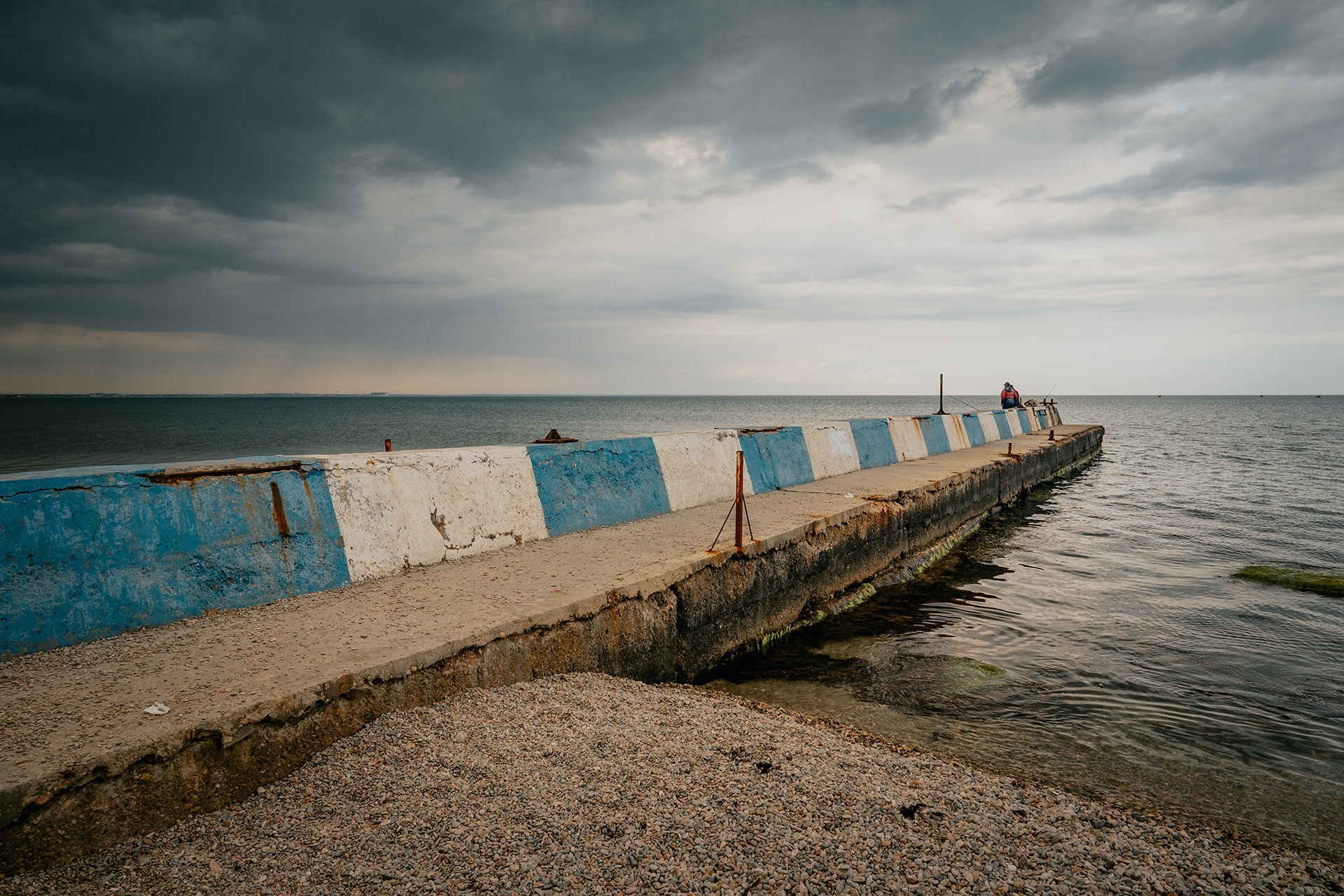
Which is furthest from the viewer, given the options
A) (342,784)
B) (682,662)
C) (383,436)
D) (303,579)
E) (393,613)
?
(383,436)

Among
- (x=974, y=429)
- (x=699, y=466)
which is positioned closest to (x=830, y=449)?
(x=699, y=466)

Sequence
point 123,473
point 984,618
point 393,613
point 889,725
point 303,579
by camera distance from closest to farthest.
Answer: point 123,473 → point 393,613 → point 303,579 → point 889,725 → point 984,618

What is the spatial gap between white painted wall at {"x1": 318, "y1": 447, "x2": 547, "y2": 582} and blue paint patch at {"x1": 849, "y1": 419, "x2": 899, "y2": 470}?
606 cm

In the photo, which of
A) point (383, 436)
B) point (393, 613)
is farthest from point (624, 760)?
point (383, 436)

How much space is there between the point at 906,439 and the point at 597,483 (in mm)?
7534

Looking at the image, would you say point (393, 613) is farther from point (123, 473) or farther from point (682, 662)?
point (682, 662)

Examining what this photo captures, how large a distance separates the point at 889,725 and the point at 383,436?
122 feet

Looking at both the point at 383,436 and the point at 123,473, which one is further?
the point at 383,436

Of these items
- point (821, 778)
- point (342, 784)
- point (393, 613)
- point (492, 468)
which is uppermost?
point (492, 468)

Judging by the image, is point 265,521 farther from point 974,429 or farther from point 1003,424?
point 1003,424

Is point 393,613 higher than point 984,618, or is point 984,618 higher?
point 393,613

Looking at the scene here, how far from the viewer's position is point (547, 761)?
2.45m

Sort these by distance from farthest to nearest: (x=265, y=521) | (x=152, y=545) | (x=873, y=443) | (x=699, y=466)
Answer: (x=873, y=443) < (x=699, y=466) < (x=265, y=521) < (x=152, y=545)

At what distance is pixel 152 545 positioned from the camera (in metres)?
2.92
